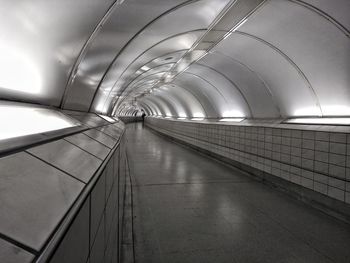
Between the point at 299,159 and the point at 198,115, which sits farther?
the point at 198,115

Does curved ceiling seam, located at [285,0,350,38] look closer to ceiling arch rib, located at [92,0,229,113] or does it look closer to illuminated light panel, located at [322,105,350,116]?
ceiling arch rib, located at [92,0,229,113]

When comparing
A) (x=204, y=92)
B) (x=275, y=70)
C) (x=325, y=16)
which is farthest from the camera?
(x=204, y=92)

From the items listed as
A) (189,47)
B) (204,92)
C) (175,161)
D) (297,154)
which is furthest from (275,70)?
(204,92)

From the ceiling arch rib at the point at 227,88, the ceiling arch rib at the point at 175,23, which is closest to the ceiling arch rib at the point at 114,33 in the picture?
the ceiling arch rib at the point at 175,23

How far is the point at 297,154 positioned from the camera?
5816mm

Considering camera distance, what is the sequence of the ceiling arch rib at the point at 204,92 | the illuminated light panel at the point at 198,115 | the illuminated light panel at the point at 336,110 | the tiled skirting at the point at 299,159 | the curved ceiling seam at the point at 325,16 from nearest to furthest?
Result: the tiled skirting at the point at 299,159 → the curved ceiling seam at the point at 325,16 → the illuminated light panel at the point at 336,110 → the ceiling arch rib at the point at 204,92 → the illuminated light panel at the point at 198,115

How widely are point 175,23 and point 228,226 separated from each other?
4.38 meters

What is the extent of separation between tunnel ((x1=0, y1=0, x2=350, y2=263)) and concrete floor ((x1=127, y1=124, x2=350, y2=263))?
0.09 ft

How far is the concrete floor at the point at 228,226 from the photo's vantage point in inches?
131

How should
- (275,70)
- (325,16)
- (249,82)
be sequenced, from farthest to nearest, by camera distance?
1. (249,82)
2. (275,70)
3. (325,16)

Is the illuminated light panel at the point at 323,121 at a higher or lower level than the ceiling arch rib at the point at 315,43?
lower

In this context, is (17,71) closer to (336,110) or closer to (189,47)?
(189,47)

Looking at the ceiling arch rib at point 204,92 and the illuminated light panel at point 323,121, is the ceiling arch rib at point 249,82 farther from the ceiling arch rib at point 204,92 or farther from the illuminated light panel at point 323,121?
the ceiling arch rib at point 204,92

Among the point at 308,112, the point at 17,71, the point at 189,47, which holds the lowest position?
the point at 308,112
